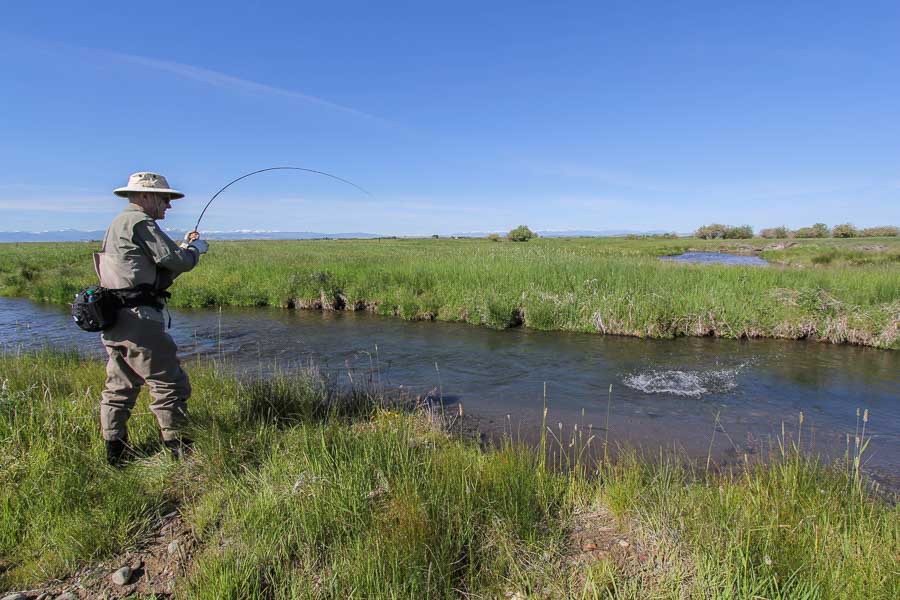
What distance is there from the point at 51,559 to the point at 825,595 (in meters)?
4.36

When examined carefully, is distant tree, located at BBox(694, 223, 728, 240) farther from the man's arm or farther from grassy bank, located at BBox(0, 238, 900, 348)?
the man's arm

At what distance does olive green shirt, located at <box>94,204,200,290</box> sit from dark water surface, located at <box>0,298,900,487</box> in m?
4.50

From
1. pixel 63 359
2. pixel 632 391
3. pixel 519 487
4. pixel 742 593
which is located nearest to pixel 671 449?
pixel 632 391

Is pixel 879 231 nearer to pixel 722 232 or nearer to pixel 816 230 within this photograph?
pixel 816 230

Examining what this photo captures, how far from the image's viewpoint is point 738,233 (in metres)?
87.1

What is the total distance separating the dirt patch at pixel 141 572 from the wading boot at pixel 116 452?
1180mm

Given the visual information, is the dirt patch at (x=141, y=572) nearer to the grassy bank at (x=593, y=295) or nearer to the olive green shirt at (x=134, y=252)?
the olive green shirt at (x=134, y=252)

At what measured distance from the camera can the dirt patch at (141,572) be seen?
2.54 metres

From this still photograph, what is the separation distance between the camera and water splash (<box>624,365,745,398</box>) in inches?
306

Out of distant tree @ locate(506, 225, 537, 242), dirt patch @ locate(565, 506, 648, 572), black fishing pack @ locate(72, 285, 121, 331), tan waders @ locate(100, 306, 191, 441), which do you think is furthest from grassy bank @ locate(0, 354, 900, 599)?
distant tree @ locate(506, 225, 537, 242)

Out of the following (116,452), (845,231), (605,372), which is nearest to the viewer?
(116,452)

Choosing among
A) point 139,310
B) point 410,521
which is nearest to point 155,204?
point 139,310

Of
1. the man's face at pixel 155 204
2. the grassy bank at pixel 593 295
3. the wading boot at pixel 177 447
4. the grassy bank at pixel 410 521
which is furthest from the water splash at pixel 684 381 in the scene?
the man's face at pixel 155 204

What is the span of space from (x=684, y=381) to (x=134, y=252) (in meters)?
8.61
